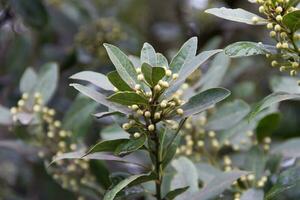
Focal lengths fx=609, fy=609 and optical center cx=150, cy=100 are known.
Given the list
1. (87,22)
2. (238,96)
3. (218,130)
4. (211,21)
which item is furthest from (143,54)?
(211,21)

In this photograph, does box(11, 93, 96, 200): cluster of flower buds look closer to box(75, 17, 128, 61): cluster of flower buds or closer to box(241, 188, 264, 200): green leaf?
box(241, 188, 264, 200): green leaf

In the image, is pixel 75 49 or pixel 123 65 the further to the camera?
pixel 75 49

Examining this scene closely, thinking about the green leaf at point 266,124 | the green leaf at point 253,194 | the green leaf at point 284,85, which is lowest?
the green leaf at point 253,194

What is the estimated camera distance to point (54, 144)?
1.72 meters

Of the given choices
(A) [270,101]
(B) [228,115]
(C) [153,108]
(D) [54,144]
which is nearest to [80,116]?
(D) [54,144]

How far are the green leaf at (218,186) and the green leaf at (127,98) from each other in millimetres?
Result: 262

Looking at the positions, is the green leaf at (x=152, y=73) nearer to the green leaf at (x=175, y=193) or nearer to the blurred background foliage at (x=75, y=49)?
the green leaf at (x=175, y=193)

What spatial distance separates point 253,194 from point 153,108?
0.34m

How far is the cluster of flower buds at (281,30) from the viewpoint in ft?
3.69

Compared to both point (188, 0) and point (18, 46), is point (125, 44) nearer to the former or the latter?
point (18, 46)

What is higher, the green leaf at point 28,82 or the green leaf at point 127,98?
the green leaf at point 127,98

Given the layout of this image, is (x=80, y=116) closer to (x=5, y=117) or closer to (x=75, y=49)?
(x=5, y=117)

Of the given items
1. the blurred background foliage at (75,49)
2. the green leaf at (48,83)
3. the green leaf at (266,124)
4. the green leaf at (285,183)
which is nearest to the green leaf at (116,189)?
the green leaf at (285,183)

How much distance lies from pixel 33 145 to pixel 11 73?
2.44 ft
